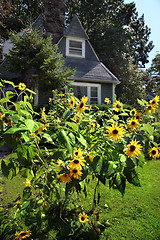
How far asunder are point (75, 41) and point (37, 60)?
450cm

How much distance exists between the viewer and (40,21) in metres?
12.0

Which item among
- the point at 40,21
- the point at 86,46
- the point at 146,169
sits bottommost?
the point at 146,169

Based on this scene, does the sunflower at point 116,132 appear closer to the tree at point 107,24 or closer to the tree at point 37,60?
the tree at point 37,60

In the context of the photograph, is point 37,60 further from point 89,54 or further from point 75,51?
point 89,54

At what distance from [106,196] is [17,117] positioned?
216cm

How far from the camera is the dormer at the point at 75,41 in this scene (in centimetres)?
1151

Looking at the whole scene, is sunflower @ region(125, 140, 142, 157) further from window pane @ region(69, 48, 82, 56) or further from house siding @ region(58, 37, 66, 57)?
window pane @ region(69, 48, 82, 56)

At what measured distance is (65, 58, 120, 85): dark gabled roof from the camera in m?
10.7

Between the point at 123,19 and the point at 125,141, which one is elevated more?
the point at 123,19

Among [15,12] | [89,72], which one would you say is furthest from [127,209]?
[89,72]

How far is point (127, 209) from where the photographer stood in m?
2.34

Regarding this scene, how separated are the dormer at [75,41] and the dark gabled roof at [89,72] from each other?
50 cm

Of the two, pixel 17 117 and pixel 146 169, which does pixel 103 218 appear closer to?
pixel 17 117

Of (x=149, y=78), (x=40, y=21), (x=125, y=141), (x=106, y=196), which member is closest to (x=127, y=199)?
(x=106, y=196)
